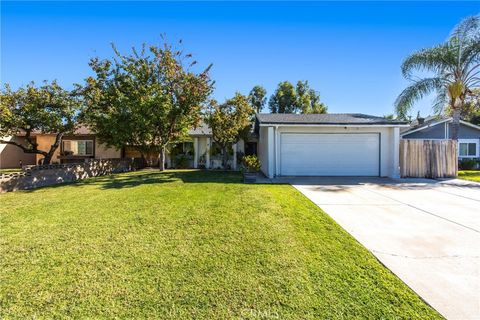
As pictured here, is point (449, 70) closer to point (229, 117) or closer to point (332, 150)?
point (332, 150)

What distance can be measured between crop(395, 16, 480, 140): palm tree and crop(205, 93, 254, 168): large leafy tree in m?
9.72

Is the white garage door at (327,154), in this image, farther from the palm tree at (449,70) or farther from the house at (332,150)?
the palm tree at (449,70)

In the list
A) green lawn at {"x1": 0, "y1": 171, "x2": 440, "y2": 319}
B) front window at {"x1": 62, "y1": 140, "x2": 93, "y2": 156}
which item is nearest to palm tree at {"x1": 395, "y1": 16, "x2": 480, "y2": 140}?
green lawn at {"x1": 0, "y1": 171, "x2": 440, "y2": 319}

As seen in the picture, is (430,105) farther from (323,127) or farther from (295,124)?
(295,124)

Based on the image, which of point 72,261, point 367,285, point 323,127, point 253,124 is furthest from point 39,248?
point 253,124

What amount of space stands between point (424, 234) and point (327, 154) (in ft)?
29.2

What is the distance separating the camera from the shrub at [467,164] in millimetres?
18641

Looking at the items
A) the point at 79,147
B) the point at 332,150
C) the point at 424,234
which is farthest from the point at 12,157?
the point at 424,234

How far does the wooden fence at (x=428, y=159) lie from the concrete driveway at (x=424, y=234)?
3.71 metres

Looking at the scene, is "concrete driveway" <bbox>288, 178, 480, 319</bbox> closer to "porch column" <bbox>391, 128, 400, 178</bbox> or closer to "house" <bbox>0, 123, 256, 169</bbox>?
"porch column" <bbox>391, 128, 400, 178</bbox>

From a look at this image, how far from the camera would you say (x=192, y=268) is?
11.2ft

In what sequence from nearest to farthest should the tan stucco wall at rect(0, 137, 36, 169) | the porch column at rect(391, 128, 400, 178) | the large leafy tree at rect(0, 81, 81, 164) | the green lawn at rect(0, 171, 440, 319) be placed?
the green lawn at rect(0, 171, 440, 319) < the large leafy tree at rect(0, 81, 81, 164) < the porch column at rect(391, 128, 400, 178) < the tan stucco wall at rect(0, 137, 36, 169)

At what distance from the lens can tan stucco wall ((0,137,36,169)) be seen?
20.6 meters

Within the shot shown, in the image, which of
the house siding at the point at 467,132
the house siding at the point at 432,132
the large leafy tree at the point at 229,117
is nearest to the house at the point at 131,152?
the large leafy tree at the point at 229,117
